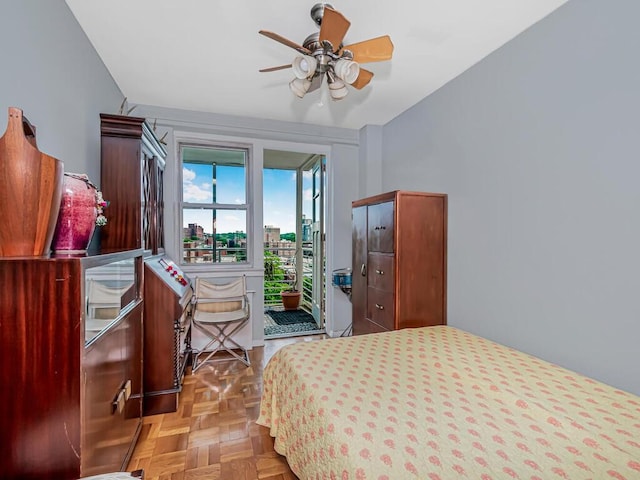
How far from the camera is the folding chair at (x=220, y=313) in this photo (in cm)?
318

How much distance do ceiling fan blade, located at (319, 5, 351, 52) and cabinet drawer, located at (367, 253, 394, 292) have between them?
168cm

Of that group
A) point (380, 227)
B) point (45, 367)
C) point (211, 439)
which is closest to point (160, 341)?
point (211, 439)

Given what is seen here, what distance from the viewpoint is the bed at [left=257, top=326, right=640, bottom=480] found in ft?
3.17

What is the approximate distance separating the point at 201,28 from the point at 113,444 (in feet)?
8.06

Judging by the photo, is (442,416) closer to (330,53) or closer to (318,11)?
(330,53)

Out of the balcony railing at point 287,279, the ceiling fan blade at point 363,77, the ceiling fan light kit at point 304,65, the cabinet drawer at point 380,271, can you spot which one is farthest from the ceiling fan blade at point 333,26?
the balcony railing at point 287,279

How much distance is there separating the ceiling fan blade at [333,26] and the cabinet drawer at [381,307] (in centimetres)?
192

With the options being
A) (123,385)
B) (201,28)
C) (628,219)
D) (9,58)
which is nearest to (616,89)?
(628,219)

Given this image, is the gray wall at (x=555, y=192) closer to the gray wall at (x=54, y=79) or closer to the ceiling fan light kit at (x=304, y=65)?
the ceiling fan light kit at (x=304, y=65)

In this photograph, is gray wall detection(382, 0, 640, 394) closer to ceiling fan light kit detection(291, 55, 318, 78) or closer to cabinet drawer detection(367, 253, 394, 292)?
cabinet drawer detection(367, 253, 394, 292)

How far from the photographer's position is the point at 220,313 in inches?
129

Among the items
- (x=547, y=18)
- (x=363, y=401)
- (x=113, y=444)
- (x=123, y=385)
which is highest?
(x=547, y=18)

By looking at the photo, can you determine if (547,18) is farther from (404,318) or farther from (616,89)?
(404,318)

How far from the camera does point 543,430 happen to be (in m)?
1.13
